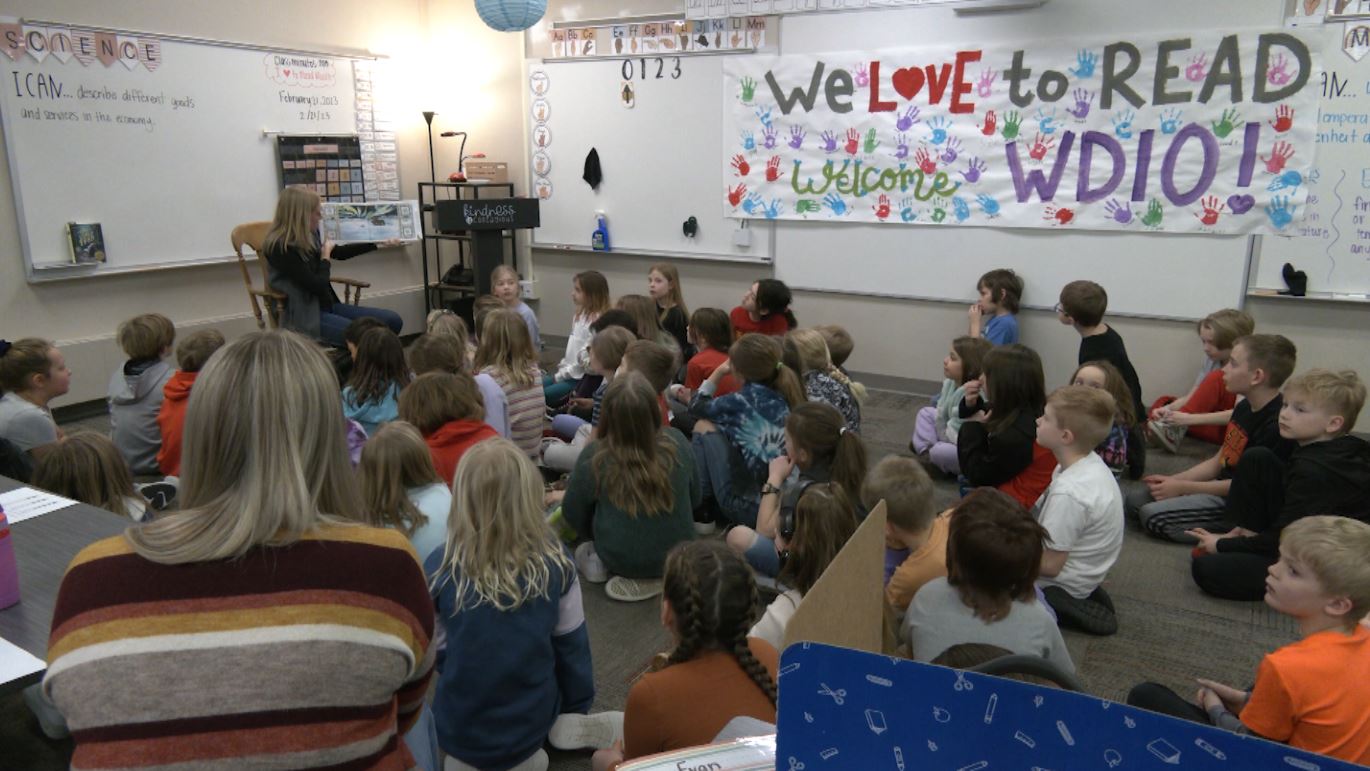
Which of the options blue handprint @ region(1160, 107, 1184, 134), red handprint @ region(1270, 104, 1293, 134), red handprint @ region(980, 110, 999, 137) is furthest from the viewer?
red handprint @ region(980, 110, 999, 137)

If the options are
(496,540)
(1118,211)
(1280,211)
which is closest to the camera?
(496,540)

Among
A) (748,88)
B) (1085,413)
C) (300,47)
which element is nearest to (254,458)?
(1085,413)

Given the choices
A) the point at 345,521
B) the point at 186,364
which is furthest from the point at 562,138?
the point at 345,521

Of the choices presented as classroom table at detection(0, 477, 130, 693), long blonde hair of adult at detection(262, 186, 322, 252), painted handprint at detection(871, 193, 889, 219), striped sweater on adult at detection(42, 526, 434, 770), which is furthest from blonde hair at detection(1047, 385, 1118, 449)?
long blonde hair of adult at detection(262, 186, 322, 252)

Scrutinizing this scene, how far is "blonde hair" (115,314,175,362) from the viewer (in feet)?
12.1

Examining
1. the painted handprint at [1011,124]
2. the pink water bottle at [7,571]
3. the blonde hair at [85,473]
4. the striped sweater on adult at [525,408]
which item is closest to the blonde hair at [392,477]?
the blonde hair at [85,473]

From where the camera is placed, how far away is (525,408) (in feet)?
12.4

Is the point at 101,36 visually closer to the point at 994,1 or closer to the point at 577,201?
the point at 577,201

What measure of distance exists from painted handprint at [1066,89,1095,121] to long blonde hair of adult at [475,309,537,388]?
3130 millimetres

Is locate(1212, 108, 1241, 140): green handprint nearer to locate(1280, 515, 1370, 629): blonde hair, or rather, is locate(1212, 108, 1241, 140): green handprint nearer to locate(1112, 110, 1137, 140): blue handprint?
locate(1112, 110, 1137, 140): blue handprint

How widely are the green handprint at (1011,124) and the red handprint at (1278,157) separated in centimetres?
117

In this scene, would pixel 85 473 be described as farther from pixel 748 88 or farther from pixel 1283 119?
pixel 1283 119

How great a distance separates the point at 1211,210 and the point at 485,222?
4.30 metres

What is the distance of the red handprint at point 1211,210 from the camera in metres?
4.51
